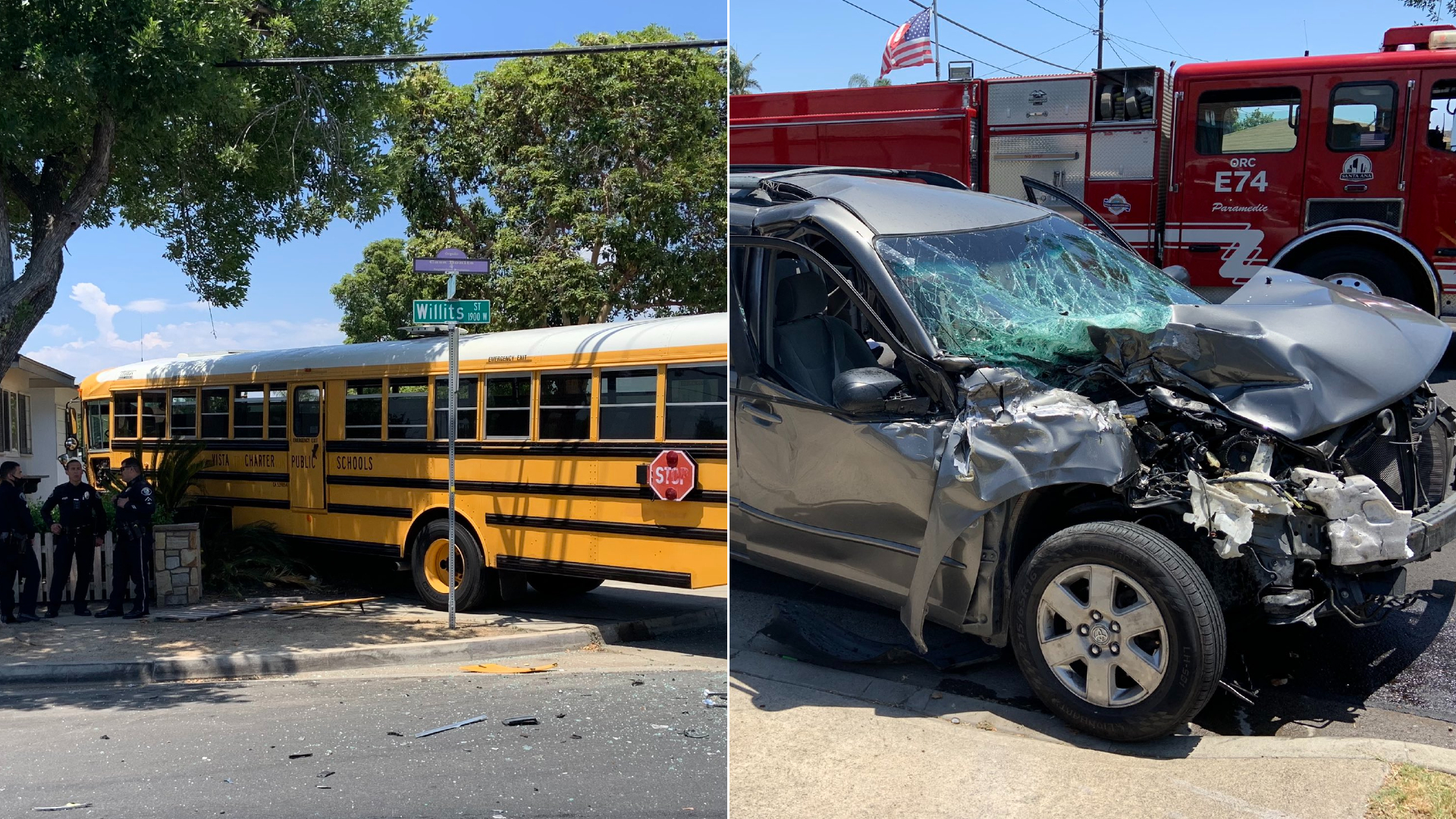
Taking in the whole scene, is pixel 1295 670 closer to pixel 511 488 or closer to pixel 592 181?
pixel 511 488

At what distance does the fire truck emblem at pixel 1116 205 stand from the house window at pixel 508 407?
5277 millimetres

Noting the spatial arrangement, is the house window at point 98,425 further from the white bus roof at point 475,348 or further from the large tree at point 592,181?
the large tree at point 592,181

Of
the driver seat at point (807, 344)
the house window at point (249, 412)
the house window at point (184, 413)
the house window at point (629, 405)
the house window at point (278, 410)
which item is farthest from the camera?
the house window at point (184, 413)

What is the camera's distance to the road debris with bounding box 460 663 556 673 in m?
8.48

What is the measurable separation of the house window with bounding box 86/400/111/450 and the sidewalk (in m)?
4.24

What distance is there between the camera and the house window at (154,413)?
13.4 m

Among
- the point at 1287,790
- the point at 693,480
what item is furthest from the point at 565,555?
the point at 1287,790

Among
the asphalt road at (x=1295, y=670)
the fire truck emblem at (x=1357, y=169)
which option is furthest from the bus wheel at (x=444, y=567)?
the fire truck emblem at (x=1357, y=169)

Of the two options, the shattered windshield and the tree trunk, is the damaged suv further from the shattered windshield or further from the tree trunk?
the tree trunk

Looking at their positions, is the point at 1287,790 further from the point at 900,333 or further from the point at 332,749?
the point at 332,749

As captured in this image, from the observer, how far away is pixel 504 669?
8.62m

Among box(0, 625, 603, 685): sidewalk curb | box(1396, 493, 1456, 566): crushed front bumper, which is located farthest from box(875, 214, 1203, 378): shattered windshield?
box(0, 625, 603, 685): sidewalk curb

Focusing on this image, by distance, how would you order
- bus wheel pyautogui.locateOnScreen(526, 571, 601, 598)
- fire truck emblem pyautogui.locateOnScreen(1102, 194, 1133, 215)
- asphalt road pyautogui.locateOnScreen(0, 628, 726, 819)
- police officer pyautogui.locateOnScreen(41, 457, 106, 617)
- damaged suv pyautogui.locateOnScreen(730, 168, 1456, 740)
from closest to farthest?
damaged suv pyautogui.locateOnScreen(730, 168, 1456, 740), asphalt road pyautogui.locateOnScreen(0, 628, 726, 819), police officer pyautogui.locateOnScreen(41, 457, 106, 617), fire truck emblem pyautogui.locateOnScreen(1102, 194, 1133, 215), bus wheel pyautogui.locateOnScreen(526, 571, 601, 598)

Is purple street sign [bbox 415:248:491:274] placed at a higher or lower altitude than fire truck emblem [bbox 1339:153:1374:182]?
lower
